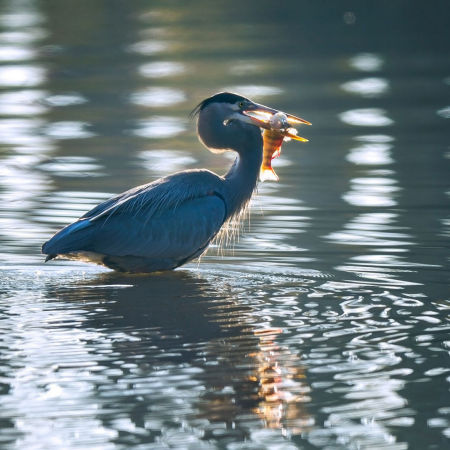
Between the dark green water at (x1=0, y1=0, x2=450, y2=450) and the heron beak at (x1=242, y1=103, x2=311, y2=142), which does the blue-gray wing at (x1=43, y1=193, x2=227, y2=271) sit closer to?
the dark green water at (x1=0, y1=0, x2=450, y2=450)

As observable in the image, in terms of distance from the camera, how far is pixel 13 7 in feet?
102

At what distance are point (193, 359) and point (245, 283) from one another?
5.77 feet

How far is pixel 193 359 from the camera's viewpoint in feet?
22.5

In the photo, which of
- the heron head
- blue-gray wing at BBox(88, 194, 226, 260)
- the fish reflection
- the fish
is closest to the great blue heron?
blue-gray wing at BBox(88, 194, 226, 260)

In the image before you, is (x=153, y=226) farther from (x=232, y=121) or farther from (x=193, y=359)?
(x=193, y=359)

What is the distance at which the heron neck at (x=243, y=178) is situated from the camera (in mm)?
9445

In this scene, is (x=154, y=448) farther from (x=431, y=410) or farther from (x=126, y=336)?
(x=126, y=336)

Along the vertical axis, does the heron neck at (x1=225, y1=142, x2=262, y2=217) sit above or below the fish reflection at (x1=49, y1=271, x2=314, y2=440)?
A: above

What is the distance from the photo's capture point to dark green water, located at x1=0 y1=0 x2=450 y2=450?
5867 mm

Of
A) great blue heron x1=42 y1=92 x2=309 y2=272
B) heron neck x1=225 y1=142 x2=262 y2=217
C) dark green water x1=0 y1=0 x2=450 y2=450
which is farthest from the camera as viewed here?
heron neck x1=225 y1=142 x2=262 y2=217

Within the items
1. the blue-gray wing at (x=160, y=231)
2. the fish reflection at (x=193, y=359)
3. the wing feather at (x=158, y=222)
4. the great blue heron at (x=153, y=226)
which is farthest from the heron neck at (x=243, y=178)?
the fish reflection at (x=193, y=359)

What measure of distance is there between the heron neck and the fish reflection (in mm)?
795

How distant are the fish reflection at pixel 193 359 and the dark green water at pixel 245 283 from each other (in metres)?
0.02

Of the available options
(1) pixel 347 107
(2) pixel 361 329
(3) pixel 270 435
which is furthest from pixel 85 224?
(1) pixel 347 107
